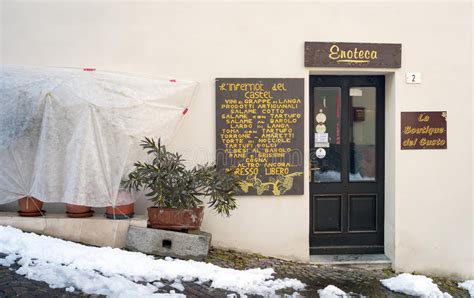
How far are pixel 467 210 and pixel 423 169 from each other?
0.87 metres

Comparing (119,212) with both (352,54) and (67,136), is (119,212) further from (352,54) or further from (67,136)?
(352,54)

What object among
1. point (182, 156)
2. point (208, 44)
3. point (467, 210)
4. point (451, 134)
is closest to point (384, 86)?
point (451, 134)

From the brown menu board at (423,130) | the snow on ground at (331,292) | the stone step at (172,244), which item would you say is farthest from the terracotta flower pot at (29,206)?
the brown menu board at (423,130)

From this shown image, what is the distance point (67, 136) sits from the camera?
536 cm

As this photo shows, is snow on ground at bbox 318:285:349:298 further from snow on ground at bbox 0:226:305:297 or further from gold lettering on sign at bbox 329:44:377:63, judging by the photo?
gold lettering on sign at bbox 329:44:377:63

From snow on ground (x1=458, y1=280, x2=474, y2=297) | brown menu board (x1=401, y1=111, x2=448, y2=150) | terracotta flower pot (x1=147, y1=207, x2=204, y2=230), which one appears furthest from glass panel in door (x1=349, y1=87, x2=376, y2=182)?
terracotta flower pot (x1=147, y1=207, x2=204, y2=230)

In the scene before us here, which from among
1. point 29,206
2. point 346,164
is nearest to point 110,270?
point 29,206

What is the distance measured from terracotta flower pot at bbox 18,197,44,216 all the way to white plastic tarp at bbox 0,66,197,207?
112mm

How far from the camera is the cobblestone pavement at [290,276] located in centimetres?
413

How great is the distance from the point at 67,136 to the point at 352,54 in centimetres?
383

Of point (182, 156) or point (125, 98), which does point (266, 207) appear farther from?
point (125, 98)

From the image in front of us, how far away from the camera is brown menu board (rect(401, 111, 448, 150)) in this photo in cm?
630

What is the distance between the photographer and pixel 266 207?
618 cm

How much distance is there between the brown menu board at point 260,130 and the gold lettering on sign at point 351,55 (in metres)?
0.61
